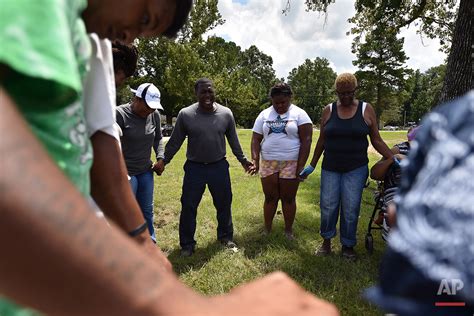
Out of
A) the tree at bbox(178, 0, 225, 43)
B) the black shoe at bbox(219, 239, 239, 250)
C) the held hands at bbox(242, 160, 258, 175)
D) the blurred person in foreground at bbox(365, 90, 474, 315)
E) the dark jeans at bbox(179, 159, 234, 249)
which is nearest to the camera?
the blurred person in foreground at bbox(365, 90, 474, 315)

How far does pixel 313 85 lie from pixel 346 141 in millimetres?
64185

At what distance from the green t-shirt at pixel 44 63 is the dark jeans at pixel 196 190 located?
14.3 feet

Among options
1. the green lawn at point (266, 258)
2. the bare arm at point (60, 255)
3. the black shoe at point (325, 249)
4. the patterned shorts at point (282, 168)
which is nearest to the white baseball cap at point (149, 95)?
the patterned shorts at point (282, 168)

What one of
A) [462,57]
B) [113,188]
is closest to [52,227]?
[113,188]

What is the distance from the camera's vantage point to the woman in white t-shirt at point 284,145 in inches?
203

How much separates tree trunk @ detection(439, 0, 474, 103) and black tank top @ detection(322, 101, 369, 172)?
1513mm

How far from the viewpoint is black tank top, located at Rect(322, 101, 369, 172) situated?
4332mm

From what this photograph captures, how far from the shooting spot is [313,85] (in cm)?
6625

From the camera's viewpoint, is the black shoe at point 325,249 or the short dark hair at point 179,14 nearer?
the short dark hair at point 179,14

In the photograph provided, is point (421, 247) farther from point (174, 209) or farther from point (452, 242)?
point (174, 209)

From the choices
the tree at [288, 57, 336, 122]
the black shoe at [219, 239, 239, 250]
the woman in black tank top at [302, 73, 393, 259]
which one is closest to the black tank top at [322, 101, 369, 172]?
the woman in black tank top at [302, 73, 393, 259]

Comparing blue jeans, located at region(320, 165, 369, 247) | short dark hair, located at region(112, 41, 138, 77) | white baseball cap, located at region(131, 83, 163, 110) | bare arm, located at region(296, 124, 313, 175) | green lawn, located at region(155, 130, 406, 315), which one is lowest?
green lawn, located at region(155, 130, 406, 315)

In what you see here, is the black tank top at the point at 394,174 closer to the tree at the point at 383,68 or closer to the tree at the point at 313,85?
the tree at the point at 383,68

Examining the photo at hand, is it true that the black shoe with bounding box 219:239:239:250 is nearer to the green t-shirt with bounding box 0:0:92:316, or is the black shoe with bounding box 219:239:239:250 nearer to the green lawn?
the green lawn
